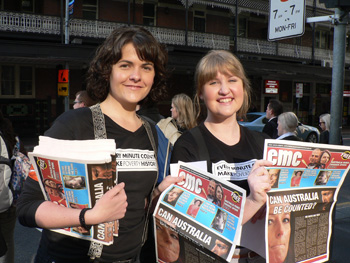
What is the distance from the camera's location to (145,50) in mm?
1709

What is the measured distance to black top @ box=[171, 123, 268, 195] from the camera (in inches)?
67.4

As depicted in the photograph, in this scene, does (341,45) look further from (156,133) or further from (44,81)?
(44,81)

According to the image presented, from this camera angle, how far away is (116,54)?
1681 mm

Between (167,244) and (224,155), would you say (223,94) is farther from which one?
(167,244)

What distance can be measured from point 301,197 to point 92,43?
16811 mm

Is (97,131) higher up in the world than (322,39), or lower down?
lower down

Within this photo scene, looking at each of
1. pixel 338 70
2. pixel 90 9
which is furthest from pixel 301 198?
pixel 90 9

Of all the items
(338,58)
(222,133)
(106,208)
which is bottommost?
(106,208)

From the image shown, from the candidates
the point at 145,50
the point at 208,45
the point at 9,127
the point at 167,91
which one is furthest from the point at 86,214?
the point at 208,45

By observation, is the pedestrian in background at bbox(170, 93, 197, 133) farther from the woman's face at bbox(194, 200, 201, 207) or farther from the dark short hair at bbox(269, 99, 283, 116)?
the woman's face at bbox(194, 200, 201, 207)

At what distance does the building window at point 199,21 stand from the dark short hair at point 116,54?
2034cm

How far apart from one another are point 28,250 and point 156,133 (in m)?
3.06

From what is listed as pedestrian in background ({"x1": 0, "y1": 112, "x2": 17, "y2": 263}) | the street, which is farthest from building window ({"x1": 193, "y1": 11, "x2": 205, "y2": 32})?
pedestrian in background ({"x1": 0, "y1": 112, "x2": 17, "y2": 263})

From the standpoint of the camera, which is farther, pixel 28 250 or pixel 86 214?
pixel 28 250
